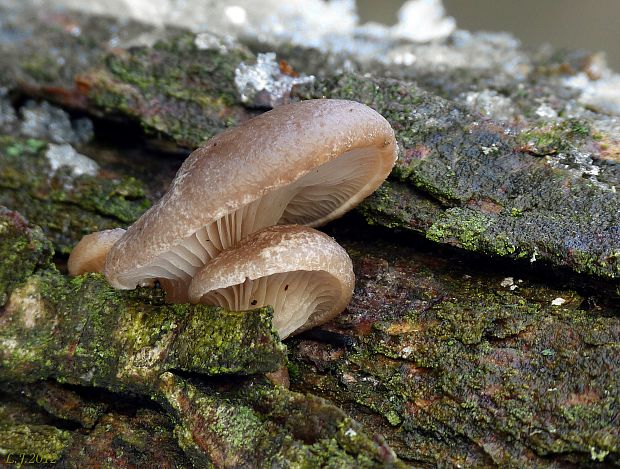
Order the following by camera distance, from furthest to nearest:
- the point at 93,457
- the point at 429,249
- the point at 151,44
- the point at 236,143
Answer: the point at 151,44 → the point at 429,249 → the point at 93,457 → the point at 236,143

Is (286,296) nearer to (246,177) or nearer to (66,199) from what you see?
(246,177)

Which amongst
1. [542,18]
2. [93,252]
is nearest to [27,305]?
[93,252]

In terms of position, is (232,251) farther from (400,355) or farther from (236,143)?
(400,355)

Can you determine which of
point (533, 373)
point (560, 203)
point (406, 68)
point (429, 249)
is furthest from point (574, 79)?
point (533, 373)

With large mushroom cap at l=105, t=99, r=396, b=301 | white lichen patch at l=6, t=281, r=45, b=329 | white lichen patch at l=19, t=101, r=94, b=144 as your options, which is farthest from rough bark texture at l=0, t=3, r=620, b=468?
white lichen patch at l=19, t=101, r=94, b=144

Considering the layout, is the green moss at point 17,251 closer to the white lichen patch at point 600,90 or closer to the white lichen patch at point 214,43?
the white lichen patch at point 214,43
